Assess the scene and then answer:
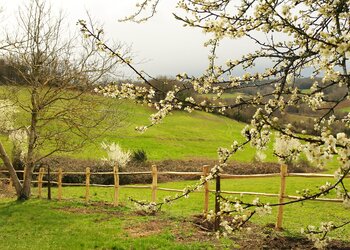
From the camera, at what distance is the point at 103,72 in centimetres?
1455

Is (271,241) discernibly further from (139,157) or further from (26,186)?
(139,157)

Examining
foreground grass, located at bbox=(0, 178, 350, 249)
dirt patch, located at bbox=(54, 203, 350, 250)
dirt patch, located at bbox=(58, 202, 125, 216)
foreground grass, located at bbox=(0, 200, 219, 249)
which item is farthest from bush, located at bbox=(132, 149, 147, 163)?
dirt patch, located at bbox=(54, 203, 350, 250)

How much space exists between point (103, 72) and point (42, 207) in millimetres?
5012

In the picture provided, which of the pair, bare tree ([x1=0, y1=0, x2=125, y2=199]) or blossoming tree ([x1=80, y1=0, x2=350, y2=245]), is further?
bare tree ([x1=0, y1=0, x2=125, y2=199])

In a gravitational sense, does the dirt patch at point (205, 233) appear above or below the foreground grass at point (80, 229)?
above

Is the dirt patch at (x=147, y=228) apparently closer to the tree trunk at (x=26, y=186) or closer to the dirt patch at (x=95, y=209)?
the dirt patch at (x=95, y=209)

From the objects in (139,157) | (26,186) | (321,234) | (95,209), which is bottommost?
(95,209)

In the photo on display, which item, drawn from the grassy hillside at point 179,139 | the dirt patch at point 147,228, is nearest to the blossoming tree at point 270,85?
the dirt patch at point 147,228

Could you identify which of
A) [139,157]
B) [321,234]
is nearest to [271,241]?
[321,234]

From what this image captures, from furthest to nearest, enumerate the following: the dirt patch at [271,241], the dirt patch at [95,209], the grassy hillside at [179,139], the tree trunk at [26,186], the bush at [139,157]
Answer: the grassy hillside at [179,139] → the bush at [139,157] → the tree trunk at [26,186] → the dirt patch at [95,209] → the dirt patch at [271,241]

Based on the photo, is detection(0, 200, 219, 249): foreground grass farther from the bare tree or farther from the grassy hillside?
the grassy hillside

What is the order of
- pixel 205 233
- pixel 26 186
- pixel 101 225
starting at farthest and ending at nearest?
pixel 26 186 → pixel 101 225 → pixel 205 233

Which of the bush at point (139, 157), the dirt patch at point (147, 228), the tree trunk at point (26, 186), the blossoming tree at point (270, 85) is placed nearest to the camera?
the blossoming tree at point (270, 85)

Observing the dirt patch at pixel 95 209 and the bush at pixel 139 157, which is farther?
the bush at pixel 139 157
